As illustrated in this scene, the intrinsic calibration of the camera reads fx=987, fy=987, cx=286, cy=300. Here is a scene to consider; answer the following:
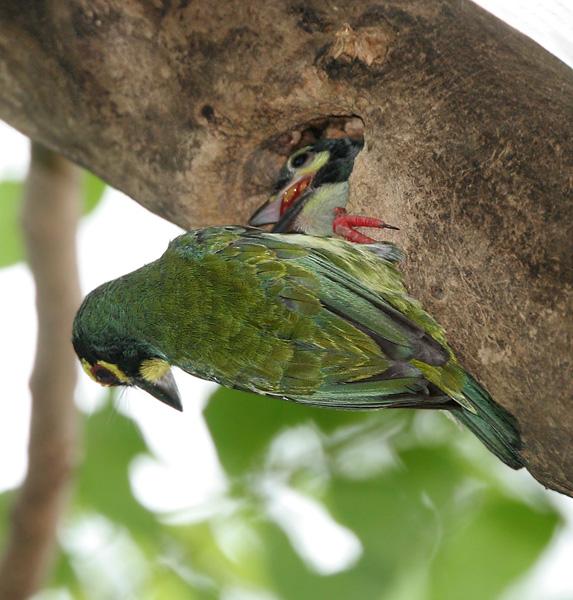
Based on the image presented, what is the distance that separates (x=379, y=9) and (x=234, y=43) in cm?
52

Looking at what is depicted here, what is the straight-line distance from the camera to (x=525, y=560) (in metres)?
3.92

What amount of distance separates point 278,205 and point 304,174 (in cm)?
15

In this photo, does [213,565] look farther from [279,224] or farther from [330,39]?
[330,39]

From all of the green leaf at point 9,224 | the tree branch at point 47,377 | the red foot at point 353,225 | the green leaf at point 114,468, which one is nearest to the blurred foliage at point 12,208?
the green leaf at point 9,224

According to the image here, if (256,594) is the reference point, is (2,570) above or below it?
below

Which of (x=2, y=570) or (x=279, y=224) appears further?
(x=2, y=570)

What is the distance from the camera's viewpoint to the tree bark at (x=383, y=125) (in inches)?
110

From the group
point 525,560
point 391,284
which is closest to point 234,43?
point 391,284

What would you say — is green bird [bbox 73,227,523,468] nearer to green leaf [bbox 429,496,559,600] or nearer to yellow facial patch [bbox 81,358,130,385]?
yellow facial patch [bbox 81,358,130,385]

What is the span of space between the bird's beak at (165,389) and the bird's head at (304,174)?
667mm

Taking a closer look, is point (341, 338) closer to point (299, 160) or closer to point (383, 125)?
point (383, 125)

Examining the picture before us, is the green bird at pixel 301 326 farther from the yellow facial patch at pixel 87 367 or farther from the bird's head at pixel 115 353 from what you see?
the yellow facial patch at pixel 87 367

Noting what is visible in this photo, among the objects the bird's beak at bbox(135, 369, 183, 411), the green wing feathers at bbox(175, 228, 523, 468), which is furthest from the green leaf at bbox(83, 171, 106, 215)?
the green wing feathers at bbox(175, 228, 523, 468)

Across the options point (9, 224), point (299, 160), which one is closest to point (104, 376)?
point (299, 160)
